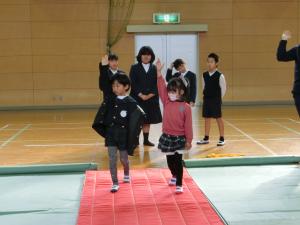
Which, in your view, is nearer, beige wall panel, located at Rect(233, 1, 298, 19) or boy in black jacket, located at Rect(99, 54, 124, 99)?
boy in black jacket, located at Rect(99, 54, 124, 99)

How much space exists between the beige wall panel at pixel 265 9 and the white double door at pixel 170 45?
1420 millimetres

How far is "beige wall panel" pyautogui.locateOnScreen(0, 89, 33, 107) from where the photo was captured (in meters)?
13.0

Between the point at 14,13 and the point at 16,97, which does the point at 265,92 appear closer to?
the point at 16,97

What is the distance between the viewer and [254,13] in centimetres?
1322

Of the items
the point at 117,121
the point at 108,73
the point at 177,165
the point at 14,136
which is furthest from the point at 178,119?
the point at 14,136

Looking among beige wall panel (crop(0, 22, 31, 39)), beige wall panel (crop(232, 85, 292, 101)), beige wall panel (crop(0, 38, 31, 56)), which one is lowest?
beige wall panel (crop(232, 85, 292, 101))

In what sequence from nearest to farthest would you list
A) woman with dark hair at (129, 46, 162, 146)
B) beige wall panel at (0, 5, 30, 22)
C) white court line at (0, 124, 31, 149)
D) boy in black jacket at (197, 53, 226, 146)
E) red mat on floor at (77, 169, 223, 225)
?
red mat on floor at (77, 169, 223, 225)
woman with dark hair at (129, 46, 162, 146)
boy in black jacket at (197, 53, 226, 146)
white court line at (0, 124, 31, 149)
beige wall panel at (0, 5, 30, 22)

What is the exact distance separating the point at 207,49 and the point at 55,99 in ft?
14.6

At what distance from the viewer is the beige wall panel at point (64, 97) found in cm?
1312

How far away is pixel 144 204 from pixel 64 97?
9.45m

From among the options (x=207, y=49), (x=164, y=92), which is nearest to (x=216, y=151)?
(x=164, y=92)

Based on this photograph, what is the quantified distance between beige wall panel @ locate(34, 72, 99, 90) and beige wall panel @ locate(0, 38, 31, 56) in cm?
73

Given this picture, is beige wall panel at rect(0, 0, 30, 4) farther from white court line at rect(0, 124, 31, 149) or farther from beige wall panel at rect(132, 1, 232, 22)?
white court line at rect(0, 124, 31, 149)

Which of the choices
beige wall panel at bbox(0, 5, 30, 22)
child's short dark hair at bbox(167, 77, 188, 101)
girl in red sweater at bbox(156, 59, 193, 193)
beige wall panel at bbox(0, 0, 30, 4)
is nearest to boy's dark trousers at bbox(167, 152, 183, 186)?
girl in red sweater at bbox(156, 59, 193, 193)
